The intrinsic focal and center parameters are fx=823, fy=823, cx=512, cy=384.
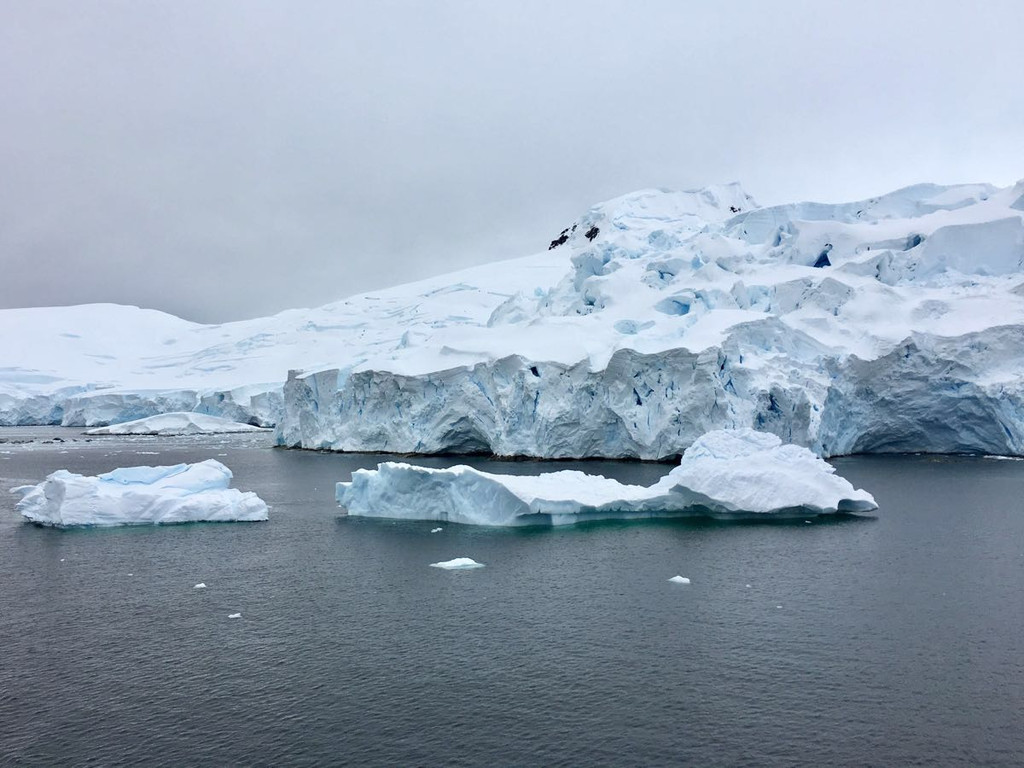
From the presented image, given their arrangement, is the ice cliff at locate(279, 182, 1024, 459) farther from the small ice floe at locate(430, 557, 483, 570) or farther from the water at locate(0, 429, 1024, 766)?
the small ice floe at locate(430, 557, 483, 570)

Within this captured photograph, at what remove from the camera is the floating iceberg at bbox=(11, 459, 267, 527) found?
51.3 ft

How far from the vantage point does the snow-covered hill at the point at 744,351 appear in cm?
2489

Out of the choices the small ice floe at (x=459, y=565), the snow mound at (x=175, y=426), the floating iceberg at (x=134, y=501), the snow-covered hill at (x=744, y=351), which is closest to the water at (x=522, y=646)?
the small ice floe at (x=459, y=565)

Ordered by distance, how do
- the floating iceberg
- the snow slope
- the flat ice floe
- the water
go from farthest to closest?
1. the snow slope
2. the floating iceberg
3. the flat ice floe
4. the water

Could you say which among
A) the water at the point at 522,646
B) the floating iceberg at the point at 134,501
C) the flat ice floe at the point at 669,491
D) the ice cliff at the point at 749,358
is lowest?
the water at the point at 522,646

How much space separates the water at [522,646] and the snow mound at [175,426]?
99.3ft

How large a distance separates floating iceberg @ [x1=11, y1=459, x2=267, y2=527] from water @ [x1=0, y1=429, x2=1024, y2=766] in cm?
69

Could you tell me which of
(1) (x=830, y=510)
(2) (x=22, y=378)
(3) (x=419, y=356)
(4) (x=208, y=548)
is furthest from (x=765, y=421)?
(2) (x=22, y=378)

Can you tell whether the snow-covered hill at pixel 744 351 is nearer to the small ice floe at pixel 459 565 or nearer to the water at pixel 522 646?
the water at pixel 522 646

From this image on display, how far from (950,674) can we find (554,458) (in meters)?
19.3

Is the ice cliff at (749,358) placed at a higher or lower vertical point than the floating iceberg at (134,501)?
higher

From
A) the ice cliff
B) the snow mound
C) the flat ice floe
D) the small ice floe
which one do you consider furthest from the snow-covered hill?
the small ice floe

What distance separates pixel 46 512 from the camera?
15.8m

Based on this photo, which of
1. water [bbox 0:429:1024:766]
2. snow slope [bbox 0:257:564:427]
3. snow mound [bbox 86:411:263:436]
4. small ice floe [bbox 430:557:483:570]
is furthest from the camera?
snow slope [bbox 0:257:564:427]
